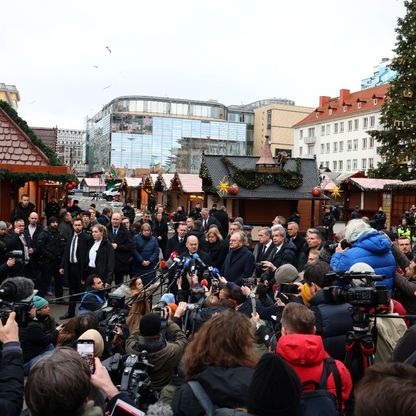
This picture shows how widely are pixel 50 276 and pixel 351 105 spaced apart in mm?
69602

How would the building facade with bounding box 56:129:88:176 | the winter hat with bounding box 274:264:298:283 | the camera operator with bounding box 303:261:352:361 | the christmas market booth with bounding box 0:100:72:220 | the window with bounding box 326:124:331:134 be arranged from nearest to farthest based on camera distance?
1. the camera operator with bounding box 303:261:352:361
2. the winter hat with bounding box 274:264:298:283
3. the christmas market booth with bounding box 0:100:72:220
4. the window with bounding box 326:124:331:134
5. the building facade with bounding box 56:129:88:176

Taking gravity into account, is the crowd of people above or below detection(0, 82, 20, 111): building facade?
below

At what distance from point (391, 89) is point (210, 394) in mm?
32344

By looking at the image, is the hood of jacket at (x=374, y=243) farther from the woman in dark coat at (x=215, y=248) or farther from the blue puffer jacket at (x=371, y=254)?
the woman in dark coat at (x=215, y=248)

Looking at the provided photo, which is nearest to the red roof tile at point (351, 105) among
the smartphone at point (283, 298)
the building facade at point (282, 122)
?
the building facade at point (282, 122)

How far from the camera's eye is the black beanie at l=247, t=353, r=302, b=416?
2.09 meters

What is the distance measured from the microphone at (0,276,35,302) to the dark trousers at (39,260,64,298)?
6064 mm

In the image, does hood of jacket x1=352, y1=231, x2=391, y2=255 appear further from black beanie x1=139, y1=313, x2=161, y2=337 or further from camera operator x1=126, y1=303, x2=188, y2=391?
black beanie x1=139, y1=313, x2=161, y2=337

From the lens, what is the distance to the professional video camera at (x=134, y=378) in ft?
10.0

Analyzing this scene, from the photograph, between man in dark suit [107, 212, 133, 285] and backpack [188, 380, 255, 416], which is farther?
man in dark suit [107, 212, 133, 285]

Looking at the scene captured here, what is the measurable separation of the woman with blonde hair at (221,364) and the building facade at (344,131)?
66.3 meters

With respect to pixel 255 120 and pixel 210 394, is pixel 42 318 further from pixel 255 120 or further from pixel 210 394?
pixel 255 120

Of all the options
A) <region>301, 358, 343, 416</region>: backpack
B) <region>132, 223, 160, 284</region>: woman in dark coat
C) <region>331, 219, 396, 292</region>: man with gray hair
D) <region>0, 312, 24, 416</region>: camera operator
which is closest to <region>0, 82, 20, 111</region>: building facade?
<region>132, 223, 160, 284</region>: woman in dark coat

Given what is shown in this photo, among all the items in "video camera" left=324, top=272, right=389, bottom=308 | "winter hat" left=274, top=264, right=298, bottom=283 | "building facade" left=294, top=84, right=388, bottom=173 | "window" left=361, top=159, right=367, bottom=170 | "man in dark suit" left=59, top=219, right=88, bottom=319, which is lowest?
"man in dark suit" left=59, top=219, right=88, bottom=319
